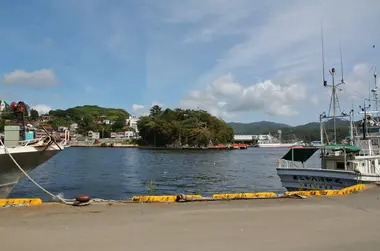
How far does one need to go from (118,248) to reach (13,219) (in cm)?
397

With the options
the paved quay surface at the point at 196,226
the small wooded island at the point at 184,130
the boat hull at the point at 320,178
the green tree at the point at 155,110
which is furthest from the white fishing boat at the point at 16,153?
the green tree at the point at 155,110

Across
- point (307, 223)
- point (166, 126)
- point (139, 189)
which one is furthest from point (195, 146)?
point (307, 223)

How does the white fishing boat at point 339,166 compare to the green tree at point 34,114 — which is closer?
the green tree at point 34,114

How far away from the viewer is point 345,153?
19734 mm

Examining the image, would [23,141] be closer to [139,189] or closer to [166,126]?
[139,189]

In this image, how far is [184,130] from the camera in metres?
144

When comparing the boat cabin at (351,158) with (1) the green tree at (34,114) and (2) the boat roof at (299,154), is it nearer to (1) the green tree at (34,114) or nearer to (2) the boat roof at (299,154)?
(2) the boat roof at (299,154)

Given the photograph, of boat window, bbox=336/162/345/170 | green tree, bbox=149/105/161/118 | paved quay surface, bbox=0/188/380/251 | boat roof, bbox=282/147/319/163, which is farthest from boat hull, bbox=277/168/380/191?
green tree, bbox=149/105/161/118

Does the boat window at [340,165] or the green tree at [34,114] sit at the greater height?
the green tree at [34,114]

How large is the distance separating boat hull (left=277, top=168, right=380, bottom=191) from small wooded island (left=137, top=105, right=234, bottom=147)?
4714 inches

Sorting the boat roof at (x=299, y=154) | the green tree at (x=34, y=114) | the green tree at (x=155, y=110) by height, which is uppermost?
the green tree at (x=155, y=110)

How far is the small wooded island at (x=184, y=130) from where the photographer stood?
472ft

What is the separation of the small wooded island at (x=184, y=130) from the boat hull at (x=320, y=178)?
11973cm

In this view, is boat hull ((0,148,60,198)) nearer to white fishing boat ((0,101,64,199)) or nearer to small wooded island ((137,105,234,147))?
white fishing boat ((0,101,64,199))
